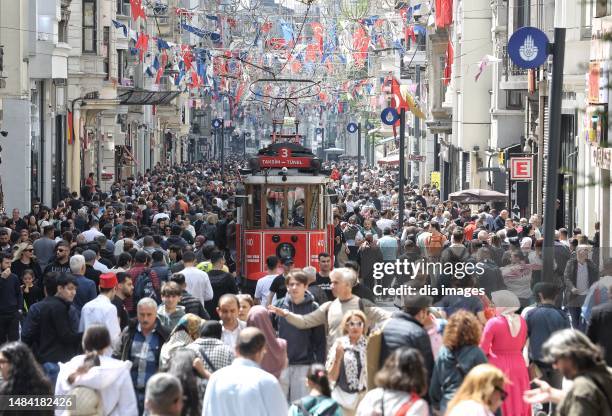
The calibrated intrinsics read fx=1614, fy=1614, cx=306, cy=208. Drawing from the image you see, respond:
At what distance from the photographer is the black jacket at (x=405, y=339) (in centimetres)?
1162

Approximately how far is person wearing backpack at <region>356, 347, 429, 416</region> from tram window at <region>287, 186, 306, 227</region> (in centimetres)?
1711

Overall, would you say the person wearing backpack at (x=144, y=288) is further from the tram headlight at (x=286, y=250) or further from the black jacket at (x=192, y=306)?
the tram headlight at (x=286, y=250)

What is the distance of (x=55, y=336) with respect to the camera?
14016 millimetres

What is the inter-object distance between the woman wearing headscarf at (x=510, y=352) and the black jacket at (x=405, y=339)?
2.68 feet

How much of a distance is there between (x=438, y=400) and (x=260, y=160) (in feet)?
53.8

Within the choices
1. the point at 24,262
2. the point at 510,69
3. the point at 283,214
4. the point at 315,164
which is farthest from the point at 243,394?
the point at 510,69

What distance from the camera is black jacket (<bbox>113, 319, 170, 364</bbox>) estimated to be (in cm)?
1259

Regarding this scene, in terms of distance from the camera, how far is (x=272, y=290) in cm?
1680

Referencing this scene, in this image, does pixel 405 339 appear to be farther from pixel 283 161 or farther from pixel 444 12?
pixel 444 12

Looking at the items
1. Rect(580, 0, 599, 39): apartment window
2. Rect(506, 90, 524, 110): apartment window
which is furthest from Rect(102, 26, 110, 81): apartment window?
Rect(580, 0, 599, 39): apartment window

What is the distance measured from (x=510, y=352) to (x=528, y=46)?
41.3 feet

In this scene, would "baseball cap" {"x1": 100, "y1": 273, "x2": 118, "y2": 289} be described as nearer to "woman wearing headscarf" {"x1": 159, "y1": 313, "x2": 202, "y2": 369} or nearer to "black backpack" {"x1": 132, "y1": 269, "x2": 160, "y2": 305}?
"woman wearing headscarf" {"x1": 159, "y1": 313, "x2": 202, "y2": 369}

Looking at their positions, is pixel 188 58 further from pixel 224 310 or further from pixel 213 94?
pixel 224 310

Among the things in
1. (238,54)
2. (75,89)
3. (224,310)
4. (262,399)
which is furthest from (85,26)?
(262,399)
